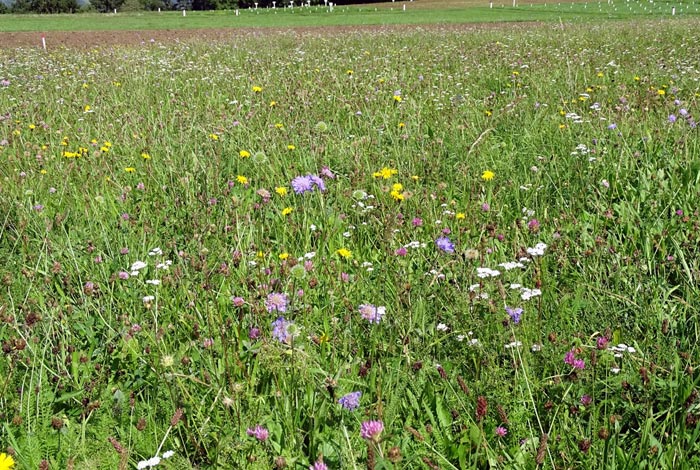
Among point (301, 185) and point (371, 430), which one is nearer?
point (371, 430)

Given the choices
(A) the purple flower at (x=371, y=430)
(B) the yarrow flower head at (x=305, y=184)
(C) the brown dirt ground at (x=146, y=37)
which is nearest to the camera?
(A) the purple flower at (x=371, y=430)

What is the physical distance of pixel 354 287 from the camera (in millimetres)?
2461

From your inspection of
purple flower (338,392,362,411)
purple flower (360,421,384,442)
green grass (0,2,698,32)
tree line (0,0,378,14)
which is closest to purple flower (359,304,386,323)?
purple flower (338,392,362,411)

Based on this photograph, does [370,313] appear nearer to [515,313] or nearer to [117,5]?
[515,313]

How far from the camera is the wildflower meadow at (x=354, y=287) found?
5.43 feet

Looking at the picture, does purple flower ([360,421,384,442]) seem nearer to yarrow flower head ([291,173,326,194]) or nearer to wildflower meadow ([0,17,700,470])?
wildflower meadow ([0,17,700,470])

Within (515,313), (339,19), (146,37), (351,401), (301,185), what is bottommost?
(351,401)


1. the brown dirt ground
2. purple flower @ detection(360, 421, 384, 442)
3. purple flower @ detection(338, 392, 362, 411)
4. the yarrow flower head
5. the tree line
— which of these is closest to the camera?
purple flower @ detection(360, 421, 384, 442)

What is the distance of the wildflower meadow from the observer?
1.66 meters

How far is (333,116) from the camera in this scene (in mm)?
5031

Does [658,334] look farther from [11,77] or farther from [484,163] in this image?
[11,77]

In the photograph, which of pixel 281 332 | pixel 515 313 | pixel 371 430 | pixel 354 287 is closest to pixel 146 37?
pixel 354 287

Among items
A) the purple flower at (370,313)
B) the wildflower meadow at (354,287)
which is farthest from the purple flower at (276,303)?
the purple flower at (370,313)

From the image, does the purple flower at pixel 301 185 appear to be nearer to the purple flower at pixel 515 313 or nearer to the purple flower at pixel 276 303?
the purple flower at pixel 276 303
